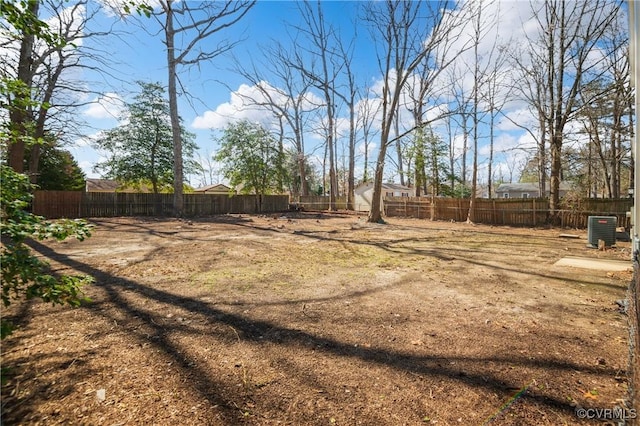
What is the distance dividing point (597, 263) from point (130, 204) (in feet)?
67.6

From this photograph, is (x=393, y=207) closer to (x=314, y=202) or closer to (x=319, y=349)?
(x=314, y=202)

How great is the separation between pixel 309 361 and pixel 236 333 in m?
0.84

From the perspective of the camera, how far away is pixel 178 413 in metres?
1.69

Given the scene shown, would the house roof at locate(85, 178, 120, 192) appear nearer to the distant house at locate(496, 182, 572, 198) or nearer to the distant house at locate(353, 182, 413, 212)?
the distant house at locate(353, 182, 413, 212)

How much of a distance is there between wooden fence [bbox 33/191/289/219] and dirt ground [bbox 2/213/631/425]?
13460 mm

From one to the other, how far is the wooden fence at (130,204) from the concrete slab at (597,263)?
60.9 feet

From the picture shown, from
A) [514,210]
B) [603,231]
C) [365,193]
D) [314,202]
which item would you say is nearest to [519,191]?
[365,193]

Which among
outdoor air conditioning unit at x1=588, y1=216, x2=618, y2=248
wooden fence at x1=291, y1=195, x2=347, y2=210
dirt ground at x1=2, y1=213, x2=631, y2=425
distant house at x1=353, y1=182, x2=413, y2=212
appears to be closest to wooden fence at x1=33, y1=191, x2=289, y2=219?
wooden fence at x1=291, y1=195, x2=347, y2=210

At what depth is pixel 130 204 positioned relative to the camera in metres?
17.2

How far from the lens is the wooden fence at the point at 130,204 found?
1468cm

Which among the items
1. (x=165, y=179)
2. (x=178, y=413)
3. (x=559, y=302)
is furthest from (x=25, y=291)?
(x=165, y=179)

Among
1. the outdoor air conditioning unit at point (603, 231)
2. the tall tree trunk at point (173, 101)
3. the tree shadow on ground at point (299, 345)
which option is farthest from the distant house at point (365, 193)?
the tree shadow on ground at point (299, 345)

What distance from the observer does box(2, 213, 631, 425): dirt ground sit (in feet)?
5.74

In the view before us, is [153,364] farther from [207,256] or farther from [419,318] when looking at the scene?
[207,256]
